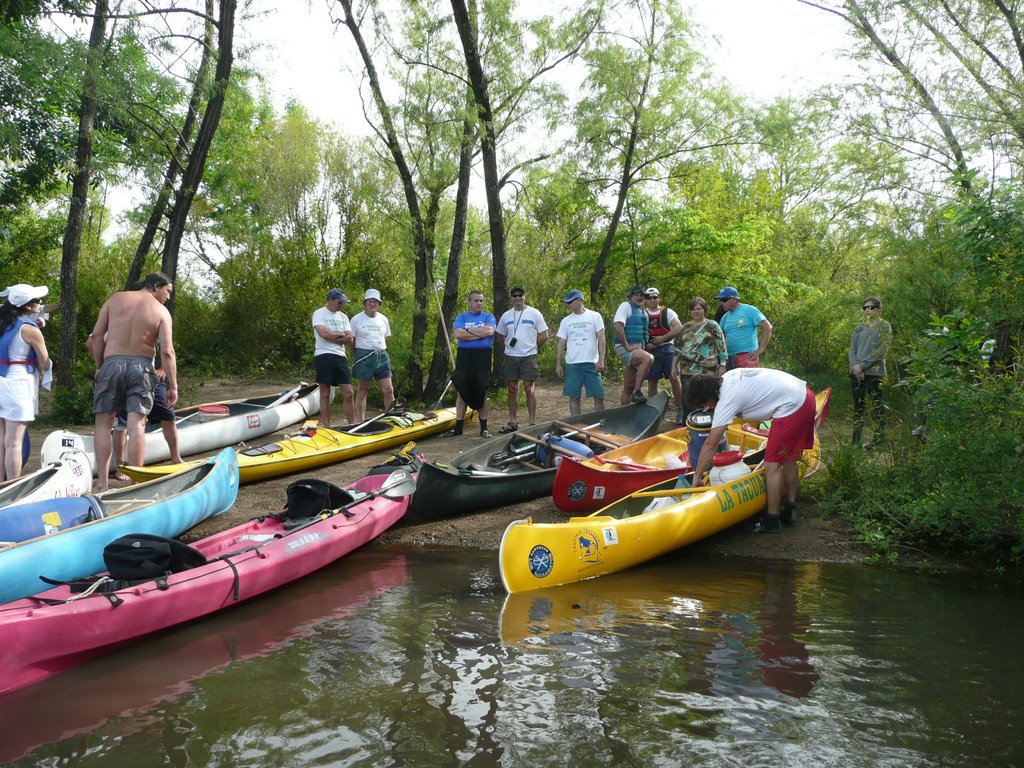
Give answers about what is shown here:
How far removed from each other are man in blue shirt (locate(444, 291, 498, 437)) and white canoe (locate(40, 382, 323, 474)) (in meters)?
2.75

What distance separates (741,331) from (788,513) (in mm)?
2698

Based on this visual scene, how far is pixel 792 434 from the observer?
6566 mm

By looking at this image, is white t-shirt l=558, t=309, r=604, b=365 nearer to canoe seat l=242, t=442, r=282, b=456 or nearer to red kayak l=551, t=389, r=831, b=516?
red kayak l=551, t=389, r=831, b=516

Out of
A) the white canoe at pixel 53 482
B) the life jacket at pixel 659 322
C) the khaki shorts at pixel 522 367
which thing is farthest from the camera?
the khaki shorts at pixel 522 367

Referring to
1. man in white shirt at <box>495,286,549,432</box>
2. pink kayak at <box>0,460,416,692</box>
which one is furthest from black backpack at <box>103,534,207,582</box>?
man in white shirt at <box>495,286,549,432</box>

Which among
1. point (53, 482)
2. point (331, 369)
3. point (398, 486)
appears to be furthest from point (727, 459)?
point (53, 482)

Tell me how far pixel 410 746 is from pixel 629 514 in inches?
133

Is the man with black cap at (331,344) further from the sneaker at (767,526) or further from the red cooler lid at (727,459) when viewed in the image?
the sneaker at (767,526)

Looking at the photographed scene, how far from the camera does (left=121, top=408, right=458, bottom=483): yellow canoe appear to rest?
8.35 metres

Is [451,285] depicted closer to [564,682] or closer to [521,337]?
[521,337]

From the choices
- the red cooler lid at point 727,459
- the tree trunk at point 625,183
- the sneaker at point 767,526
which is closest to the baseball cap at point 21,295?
the red cooler lid at point 727,459

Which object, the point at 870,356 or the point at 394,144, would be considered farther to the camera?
the point at 394,144

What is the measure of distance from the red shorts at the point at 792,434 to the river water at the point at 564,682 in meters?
1.16

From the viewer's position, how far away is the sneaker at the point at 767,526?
22.7 ft
